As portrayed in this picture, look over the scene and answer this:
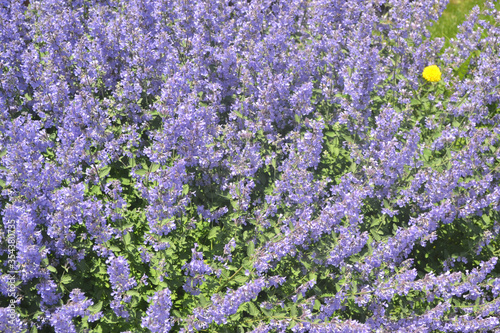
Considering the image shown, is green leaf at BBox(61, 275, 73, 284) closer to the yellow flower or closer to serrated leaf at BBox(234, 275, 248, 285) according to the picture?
serrated leaf at BBox(234, 275, 248, 285)

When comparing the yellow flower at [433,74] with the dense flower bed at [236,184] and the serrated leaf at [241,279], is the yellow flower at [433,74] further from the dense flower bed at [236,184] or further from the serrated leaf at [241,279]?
the serrated leaf at [241,279]

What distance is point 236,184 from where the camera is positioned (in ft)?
14.2

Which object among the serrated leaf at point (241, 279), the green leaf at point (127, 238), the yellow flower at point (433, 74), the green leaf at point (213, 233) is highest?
the yellow flower at point (433, 74)

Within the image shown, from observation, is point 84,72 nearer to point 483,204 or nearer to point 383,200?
point 383,200

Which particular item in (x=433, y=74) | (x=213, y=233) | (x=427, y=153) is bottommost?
(x=213, y=233)

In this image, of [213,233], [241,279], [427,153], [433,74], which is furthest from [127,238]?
[433,74]

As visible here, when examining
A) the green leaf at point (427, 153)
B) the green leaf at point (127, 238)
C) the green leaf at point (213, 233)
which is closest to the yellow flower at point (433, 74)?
the green leaf at point (427, 153)

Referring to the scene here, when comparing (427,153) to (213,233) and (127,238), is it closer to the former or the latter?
(213,233)

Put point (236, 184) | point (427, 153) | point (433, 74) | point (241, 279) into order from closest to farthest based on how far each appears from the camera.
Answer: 1. point (241, 279)
2. point (236, 184)
3. point (427, 153)
4. point (433, 74)

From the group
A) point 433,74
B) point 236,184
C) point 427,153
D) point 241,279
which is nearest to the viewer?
point 241,279

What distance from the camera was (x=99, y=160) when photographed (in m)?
4.50

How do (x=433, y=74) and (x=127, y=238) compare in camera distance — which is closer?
(x=127, y=238)

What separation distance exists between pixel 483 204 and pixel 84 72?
13.4 feet

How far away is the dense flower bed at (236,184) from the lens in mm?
3764
